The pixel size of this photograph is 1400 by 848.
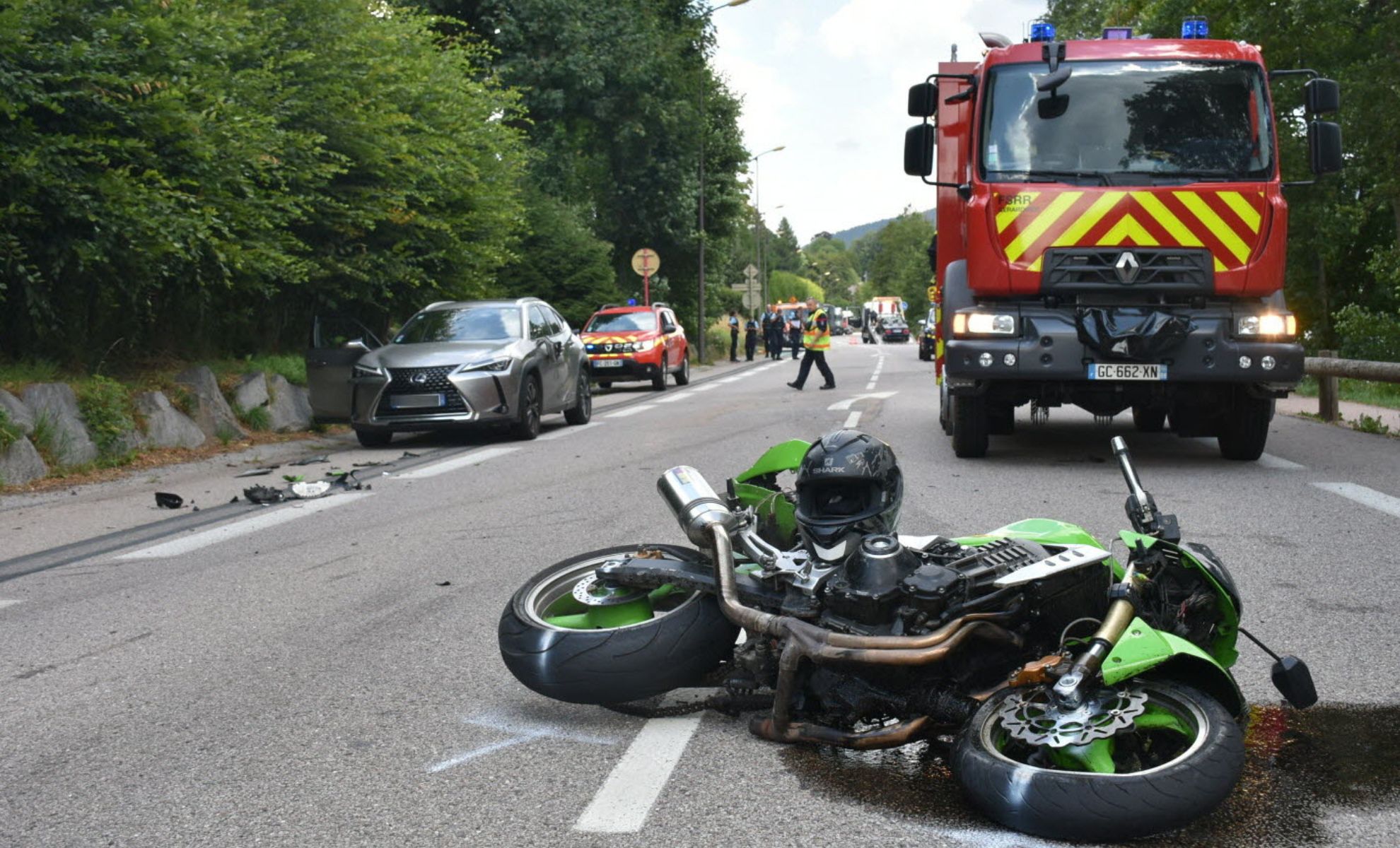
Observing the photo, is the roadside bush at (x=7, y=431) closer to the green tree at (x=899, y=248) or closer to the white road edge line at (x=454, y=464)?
the white road edge line at (x=454, y=464)

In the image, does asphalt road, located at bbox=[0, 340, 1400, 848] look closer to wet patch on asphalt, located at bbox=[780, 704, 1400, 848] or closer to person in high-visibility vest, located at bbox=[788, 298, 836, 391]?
wet patch on asphalt, located at bbox=[780, 704, 1400, 848]

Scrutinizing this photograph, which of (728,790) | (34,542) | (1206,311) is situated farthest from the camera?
(1206,311)

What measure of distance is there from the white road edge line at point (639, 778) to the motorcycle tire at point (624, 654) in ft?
0.42

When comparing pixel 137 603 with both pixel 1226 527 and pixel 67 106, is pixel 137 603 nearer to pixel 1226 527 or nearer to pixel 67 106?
pixel 1226 527

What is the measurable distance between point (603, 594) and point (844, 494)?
35.7 inches

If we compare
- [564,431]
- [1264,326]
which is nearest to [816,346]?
[564,431]

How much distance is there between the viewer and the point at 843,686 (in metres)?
4.05

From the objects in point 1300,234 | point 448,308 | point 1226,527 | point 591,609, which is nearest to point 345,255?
point 448,308

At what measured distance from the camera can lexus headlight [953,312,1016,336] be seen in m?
11.0

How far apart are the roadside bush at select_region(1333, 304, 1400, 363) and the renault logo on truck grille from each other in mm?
15629

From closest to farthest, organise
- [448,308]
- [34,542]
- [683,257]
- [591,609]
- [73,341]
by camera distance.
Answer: [591,609] < [34,542] < [73,341] < [448,308] < [683,257]

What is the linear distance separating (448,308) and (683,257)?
3437 centimetres

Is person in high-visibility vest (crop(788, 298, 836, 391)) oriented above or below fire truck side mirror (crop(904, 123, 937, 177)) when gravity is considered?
below

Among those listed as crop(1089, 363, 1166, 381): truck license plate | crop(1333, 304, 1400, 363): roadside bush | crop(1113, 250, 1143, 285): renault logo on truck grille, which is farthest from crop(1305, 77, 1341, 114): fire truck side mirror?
crop(1333, 304, 1400, 363): roadside bush
